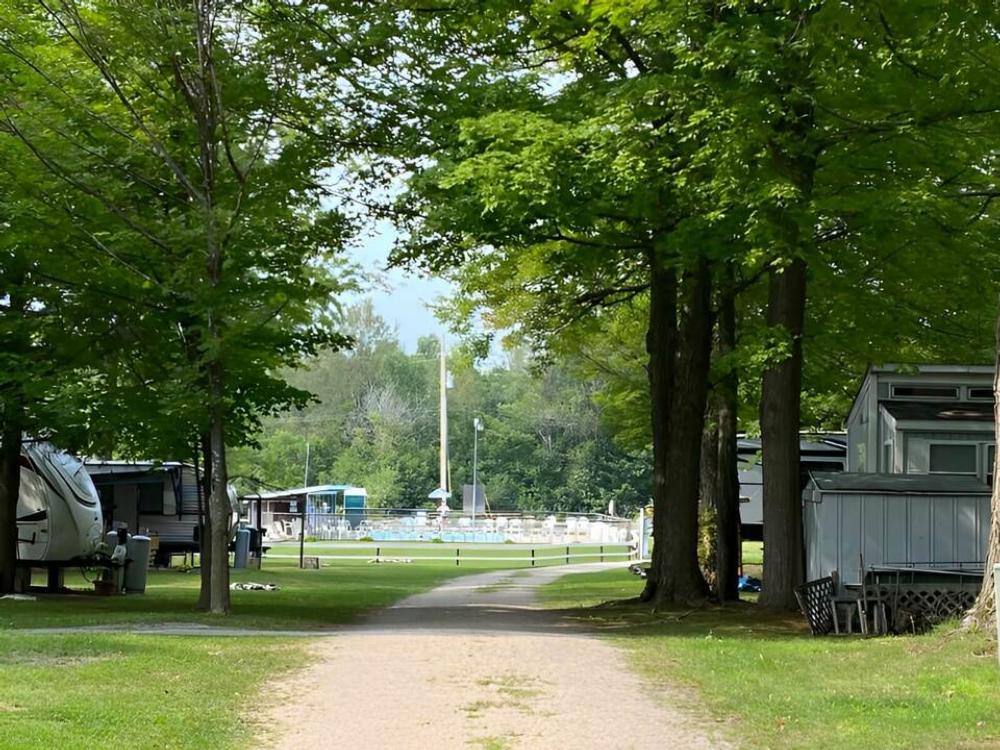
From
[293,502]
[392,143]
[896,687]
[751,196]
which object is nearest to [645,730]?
[896,687]

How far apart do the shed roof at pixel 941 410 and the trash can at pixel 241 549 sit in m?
19.9

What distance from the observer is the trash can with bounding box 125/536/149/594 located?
1076 inches

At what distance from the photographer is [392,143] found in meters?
21.3

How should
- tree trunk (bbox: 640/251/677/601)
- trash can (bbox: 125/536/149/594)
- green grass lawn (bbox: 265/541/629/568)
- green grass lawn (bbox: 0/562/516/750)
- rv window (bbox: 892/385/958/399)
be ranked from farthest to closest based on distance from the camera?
green grass lawn (bbox: 265/541/629/568) < trash can (bbox: 125/536/149/594) < rv window (bbox: 892/385/958/399) < tree trunk (bbox: 640/251/677/601) < green grass lawn (bbox: 0/562/516/750)

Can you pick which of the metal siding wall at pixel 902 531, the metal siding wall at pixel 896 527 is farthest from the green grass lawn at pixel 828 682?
the metal siding wall at pixel 896 527

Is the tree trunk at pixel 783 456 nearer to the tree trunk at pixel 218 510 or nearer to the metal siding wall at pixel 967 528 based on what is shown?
the metal siding wall at pixel 967 528

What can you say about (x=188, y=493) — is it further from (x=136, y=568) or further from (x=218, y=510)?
(x=218, y=510)

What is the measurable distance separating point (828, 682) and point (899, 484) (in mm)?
9585

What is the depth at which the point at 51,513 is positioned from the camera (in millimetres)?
28844

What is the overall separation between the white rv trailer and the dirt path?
13.0m

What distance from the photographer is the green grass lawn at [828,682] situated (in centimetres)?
970

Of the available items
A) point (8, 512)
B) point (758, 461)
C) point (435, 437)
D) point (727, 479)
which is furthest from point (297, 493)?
point (435, 437)

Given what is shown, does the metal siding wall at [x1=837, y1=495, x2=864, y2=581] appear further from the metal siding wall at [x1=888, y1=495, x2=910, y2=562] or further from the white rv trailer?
the white rv trailer

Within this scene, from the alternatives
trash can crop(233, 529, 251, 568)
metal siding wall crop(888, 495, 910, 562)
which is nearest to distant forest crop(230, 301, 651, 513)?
trash can crop(233, 529, 251, 568)
